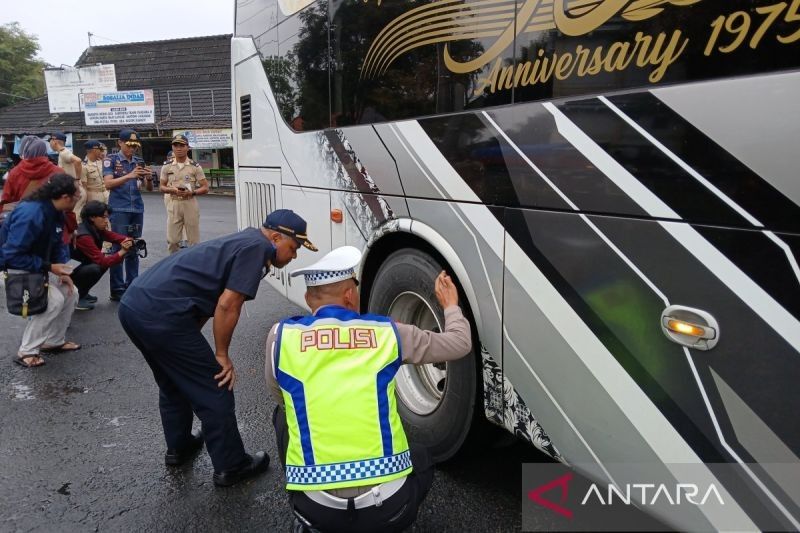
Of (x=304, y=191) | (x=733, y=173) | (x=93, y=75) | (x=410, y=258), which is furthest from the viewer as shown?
(x=93, y=75)

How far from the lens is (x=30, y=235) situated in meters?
4.41

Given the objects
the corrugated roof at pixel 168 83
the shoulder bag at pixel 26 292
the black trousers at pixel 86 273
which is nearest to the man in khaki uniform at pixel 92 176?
the black trousers at pixel 86 273

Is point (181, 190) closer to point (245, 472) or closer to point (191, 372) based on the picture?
point (191, 372)

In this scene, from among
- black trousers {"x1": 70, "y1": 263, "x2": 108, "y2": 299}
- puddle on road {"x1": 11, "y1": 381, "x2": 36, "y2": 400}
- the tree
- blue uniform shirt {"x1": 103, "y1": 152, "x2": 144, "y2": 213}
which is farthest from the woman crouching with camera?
the tree

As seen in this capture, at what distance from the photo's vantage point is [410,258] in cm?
312

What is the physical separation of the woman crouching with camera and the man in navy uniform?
3142mm

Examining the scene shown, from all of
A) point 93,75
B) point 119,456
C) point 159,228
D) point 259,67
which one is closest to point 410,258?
point 119,456

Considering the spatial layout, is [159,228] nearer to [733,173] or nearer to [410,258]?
[410,258]

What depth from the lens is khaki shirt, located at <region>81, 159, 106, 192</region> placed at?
8.35m

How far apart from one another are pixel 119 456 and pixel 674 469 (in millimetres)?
3044

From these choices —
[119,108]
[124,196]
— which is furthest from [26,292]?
[119,108]

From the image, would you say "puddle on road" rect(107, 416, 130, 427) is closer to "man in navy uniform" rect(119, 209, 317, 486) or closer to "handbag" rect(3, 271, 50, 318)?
"man in navy uniform" rect(119, 209, 317, 486)

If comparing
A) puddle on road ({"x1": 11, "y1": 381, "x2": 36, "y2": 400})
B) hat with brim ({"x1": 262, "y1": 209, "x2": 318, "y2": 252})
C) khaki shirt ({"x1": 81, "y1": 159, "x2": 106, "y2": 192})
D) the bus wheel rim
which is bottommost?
puddle on road ({"x1": 11, "y1": 381, "x2": 36, "y2": 400})

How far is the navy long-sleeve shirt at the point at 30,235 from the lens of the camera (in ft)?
14.4
